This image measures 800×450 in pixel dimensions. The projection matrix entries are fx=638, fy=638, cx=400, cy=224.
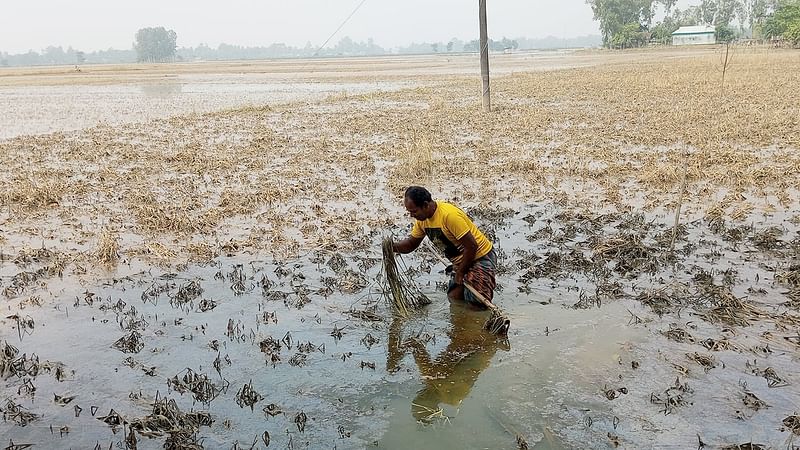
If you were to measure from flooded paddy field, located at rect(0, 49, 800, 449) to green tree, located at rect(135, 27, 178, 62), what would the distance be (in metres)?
168

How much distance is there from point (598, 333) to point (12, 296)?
5.21m

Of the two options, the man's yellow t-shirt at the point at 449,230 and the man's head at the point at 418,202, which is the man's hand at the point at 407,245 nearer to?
the man's yellow t-shirt at the point at 449,230

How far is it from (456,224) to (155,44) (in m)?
178

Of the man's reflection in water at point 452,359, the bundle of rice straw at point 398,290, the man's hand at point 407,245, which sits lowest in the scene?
the man's reflection in water at point 452,359

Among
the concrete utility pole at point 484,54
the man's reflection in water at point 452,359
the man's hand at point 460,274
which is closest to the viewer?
the man's reflection in water at point 452,359

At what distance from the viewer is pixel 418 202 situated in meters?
4.92

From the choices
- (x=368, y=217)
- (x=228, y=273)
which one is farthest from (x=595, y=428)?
(x=368, y=217)

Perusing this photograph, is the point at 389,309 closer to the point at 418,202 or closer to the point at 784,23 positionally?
the point at 418,202

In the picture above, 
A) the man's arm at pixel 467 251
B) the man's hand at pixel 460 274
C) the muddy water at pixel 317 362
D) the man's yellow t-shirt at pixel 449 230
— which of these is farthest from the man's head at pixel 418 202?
the muddy water at pixel 317 362

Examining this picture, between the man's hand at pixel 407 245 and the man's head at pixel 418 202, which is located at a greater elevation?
the man's head at pixel 418 202

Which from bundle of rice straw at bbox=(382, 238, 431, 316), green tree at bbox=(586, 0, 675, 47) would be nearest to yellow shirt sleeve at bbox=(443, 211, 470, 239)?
bundle of rice straw at bbox=(382, 238, 431, 316)

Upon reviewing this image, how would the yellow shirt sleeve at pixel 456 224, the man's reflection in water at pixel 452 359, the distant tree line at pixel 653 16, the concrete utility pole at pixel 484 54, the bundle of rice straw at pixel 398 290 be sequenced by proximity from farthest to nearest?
the distant tree line at pixel 653 16
the concrete utility pole at pixel 484 54
the bundle of rice straw at pixel 398 290
the yellow shirt sleeve at pixel 456 224
the man's reflection in water at pixel 452 359

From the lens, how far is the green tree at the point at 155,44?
165000mm

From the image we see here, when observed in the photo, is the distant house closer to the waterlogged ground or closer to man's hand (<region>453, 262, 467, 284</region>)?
the waterlogged ground
